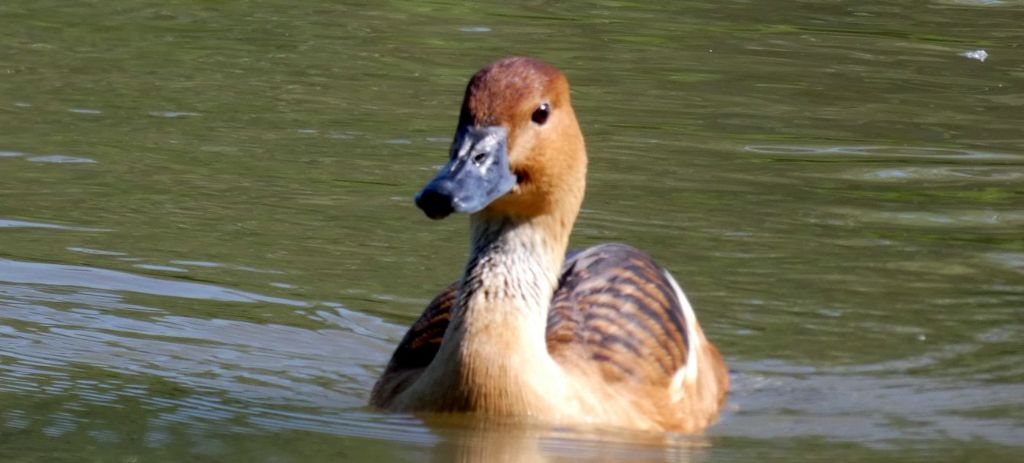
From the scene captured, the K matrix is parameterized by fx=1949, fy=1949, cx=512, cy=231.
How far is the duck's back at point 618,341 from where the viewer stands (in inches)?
316

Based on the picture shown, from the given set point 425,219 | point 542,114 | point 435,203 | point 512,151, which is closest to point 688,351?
point 542,114

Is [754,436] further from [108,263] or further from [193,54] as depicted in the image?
[193,54]

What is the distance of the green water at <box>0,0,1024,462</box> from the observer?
812cm

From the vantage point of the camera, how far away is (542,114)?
25.0ft

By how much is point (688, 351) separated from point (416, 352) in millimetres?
1253

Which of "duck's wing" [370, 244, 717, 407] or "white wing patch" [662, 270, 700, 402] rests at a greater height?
"duck's wing" [370, 244, 717, 407]

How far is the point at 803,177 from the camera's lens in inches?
484

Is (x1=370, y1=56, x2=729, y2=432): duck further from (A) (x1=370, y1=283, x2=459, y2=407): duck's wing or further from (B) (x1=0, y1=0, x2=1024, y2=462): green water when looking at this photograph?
(B) (x1=0, y1=0, x2=1024, y2=462): green water

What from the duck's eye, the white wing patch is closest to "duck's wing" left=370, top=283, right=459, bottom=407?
the duck's eye

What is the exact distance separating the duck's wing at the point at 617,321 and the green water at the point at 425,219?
1.27 feet

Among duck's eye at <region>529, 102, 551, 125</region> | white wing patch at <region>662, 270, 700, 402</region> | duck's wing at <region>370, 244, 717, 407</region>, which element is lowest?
white wing patch at <region>662, 270, 700, 402</region>

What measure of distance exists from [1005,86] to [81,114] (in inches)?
277

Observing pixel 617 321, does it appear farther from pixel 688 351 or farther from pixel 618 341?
pixel 688 351

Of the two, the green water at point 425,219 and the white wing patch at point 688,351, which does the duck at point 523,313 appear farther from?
the green water at point 425,219
